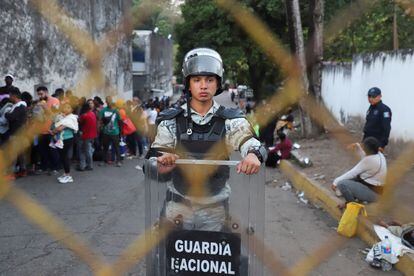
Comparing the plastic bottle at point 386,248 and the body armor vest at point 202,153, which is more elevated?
the body armor vest at point 202,153

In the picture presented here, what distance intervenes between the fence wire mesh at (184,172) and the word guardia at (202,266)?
5.1 inches

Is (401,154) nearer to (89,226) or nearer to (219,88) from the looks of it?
(89,226)

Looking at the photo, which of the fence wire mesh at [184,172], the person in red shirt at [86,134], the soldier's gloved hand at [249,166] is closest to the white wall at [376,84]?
the fence wire mesh at [184,172]

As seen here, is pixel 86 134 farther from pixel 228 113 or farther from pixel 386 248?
pixel 228 113

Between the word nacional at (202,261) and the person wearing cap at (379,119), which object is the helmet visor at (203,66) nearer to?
the word nacional at (202,261)

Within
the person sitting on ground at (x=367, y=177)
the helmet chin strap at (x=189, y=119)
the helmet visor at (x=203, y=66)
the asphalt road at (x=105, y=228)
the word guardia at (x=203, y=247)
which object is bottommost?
the asphalt road at (x=105, y=228)

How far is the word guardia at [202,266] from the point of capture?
1.92 metres

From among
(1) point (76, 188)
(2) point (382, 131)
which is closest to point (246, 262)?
(2) point (382, 131)

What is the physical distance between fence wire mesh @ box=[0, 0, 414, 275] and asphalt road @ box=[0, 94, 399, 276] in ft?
0.27

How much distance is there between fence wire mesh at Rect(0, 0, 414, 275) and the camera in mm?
2900

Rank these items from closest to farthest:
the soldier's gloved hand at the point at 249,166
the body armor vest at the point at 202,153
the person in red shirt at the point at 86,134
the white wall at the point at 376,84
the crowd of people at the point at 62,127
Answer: the soldier's gloved hand at the point at 249,166 < the body armor vest at the point at 202,153 < the crowd of people at the point at 62,127 < the white wall at the point at 376,84 < the person in red shirt at the point at 86,134

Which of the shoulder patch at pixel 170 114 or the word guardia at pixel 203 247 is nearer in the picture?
the word guardia at pixel 203 247

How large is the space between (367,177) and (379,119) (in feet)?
4.59

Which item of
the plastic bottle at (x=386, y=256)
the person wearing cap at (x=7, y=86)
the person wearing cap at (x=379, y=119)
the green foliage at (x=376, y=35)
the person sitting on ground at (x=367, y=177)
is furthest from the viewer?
the green foliage at (x=376, y=35)
